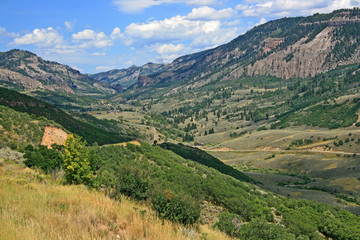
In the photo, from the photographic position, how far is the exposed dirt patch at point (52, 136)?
49041 mm

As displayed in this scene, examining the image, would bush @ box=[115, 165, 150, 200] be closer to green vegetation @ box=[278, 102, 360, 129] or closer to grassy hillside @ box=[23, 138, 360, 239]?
grassy hillside @ box=[23, 138, 360, 239]

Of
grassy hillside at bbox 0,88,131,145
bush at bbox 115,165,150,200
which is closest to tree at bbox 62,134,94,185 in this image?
bush at bbox 115,165,150,200

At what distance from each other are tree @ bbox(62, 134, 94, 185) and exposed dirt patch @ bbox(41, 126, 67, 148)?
3118 cm

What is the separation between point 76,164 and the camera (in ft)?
61.8

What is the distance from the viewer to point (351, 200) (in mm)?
60750

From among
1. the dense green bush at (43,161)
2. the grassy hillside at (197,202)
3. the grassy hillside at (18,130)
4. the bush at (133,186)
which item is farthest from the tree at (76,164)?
the grassy hillside at (18,130)

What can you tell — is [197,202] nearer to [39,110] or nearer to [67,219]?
[67,219]

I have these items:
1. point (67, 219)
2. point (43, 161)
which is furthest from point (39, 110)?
point (67, 219)

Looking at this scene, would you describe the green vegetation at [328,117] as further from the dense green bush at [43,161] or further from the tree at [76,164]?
the tree at [76,164]

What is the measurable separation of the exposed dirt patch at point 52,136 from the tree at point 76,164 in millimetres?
31181

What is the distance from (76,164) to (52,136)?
36.8m

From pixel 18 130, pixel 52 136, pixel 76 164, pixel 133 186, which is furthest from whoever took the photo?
pixel 52 136

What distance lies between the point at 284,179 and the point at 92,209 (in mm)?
88980

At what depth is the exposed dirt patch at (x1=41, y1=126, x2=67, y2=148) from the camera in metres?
49.0
